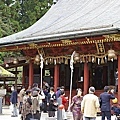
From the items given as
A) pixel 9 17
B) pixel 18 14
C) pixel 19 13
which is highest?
pixel 19 13

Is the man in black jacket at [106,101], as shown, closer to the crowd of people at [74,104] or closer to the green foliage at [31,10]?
the crowd of people at [74,104]

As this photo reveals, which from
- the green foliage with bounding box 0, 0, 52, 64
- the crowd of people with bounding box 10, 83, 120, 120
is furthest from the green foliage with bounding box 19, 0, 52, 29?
the crowd of people with bounding box 10, 83, 120, 120

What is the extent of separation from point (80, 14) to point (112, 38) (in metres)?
5.98

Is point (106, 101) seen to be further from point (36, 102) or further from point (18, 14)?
point (18, 14)

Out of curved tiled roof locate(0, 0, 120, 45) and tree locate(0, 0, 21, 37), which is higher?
tree locate(0, 0, 21, 37)


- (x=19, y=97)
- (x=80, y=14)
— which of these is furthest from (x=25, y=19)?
(x=19, y=97)

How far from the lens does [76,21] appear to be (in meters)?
21.8

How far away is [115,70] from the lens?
21734 millimetres

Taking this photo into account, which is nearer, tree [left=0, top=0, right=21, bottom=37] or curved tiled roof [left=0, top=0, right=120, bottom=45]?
curved tiled roof [left=0, top=0, right=120, bottom=45]

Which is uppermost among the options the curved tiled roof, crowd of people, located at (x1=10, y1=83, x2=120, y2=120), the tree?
the tree

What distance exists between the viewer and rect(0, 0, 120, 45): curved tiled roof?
18578 millimetres

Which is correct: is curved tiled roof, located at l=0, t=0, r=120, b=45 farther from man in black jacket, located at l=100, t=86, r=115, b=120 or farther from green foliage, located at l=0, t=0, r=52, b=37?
green foliage, located at l=0, t=0, r=52, b=37

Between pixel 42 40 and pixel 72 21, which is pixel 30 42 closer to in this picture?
pixel 42 40

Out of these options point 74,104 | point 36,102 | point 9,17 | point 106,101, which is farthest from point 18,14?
point 36,102
